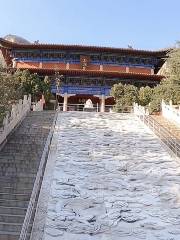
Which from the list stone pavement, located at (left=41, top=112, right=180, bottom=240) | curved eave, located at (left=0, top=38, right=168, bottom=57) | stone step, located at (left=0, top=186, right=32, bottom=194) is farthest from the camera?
curved eave, located at (left=0, top=38, right=168, bottom=57)

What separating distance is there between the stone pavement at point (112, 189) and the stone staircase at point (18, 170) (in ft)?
2.29

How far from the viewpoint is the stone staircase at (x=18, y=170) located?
35.4 ft

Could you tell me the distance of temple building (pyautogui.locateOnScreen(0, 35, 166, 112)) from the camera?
4153 cm

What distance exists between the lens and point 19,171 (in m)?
14.3

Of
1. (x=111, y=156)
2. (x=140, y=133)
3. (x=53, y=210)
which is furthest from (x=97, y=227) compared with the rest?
(x=140, y=133)

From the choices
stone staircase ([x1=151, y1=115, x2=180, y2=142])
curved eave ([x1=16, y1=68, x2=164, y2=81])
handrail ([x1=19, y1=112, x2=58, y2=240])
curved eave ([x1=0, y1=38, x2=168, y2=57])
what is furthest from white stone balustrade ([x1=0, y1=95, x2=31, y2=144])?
curved eave ([x1=0, y1=38, x2=168, y2=57])

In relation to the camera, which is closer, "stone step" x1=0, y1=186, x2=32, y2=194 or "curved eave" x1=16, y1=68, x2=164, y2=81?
"stone step" x1=0, y1=186, x2=32, y2=194

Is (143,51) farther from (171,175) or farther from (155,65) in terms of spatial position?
(171,175)

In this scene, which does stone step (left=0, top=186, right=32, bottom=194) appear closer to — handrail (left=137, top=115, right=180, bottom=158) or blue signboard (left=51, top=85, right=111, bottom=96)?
handrail (left=137, top=115, right=180, bottom=158)

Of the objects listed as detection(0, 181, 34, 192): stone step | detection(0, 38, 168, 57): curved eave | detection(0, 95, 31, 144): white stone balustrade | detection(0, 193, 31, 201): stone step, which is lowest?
detection(0, 193, 31, 201): stone step

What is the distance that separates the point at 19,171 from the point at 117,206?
12.6ft

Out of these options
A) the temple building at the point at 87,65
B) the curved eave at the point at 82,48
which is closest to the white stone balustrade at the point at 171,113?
the temple building at the point at 87,65

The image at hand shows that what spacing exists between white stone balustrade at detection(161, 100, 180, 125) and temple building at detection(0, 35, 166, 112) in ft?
47.1

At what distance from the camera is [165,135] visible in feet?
66.1
